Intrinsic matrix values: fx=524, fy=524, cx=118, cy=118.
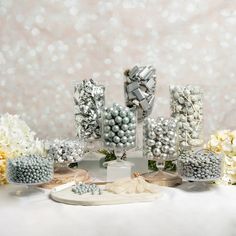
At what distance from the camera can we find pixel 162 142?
1530 millimetres

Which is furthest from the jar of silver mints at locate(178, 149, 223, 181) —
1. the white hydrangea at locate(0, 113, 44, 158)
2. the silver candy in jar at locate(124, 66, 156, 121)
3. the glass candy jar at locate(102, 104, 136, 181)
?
the white hydrangea at locate(0, 113, 44, 158)

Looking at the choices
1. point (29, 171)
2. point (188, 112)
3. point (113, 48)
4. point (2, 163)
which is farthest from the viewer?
point (113, 48)

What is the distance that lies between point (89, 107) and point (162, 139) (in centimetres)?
28

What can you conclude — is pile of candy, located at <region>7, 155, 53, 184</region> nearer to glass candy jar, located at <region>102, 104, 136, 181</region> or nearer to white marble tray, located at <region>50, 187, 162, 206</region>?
white marble tray, located at <region>50, 187, 162, 206</region>

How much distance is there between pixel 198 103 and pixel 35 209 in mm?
628

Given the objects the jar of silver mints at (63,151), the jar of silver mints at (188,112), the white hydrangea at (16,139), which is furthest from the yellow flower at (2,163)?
the jar of silver mints at (188,112)

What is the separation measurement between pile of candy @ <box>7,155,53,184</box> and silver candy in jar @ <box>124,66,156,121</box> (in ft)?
1.34

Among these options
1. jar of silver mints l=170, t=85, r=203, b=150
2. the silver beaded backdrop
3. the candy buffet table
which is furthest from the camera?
the silver beaded backdrop

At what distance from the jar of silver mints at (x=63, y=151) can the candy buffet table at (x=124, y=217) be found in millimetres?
176

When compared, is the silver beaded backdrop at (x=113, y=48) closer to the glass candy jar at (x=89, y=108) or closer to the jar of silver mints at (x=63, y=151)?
the glass candy jar at (x=89, y=108)

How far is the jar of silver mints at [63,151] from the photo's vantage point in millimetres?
1555

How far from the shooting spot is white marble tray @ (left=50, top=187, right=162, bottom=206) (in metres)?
1.35

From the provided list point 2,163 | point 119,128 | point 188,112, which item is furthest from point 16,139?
point 188,112

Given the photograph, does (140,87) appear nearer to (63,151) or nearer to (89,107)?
(89,107)
